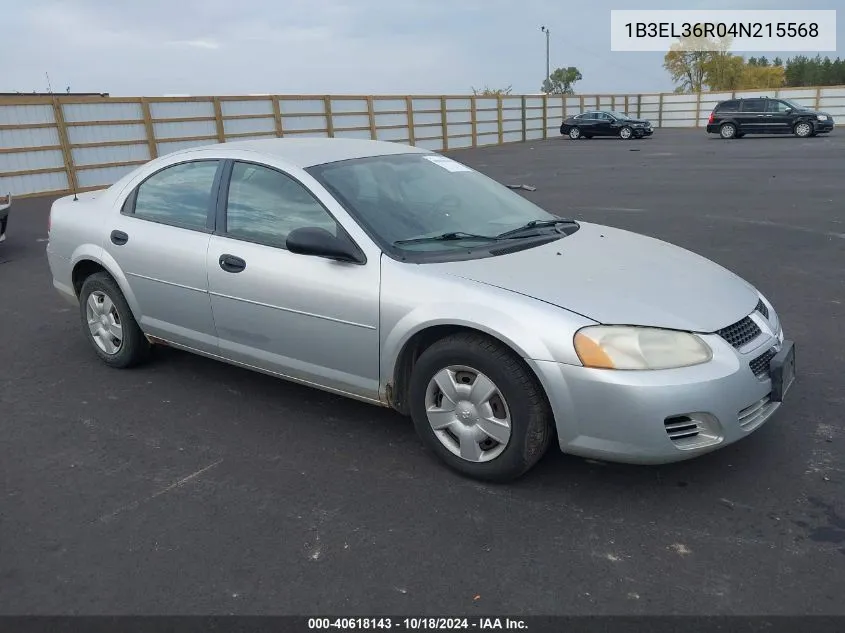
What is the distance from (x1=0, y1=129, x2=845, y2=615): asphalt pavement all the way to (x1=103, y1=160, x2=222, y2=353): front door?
46 cm

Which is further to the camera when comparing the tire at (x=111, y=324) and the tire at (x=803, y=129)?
the tire at (x=803, y=129)

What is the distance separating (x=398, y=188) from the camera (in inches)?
151

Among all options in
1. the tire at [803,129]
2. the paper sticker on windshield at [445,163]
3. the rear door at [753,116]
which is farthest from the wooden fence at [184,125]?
the paper sticker on windshield at [445,163]

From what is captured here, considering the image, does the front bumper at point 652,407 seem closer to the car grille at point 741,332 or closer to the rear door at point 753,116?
the car grille at point 741,332

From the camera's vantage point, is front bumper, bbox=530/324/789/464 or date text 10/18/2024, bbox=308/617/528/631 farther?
front bumper, bbox=530/324/789/464

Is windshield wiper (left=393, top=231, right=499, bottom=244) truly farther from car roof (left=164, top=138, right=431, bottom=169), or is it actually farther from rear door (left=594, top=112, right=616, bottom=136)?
rear door (left=594, top=112, right=616, bottom=136)

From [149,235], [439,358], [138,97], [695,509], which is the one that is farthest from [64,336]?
[138,97]

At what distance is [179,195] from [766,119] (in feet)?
101

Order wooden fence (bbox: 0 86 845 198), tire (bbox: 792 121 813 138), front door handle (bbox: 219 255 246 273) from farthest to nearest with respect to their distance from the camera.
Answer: tire (bbox: 792 121 813 138) < wooden fence (bbox: 0 86 845 198) < front door handle (bbox: 219 255 246 273)

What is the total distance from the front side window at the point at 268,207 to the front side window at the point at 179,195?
21cm

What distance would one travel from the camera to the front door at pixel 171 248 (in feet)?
13.1

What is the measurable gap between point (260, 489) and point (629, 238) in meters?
2.44

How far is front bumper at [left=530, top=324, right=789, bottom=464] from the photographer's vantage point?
2.74m

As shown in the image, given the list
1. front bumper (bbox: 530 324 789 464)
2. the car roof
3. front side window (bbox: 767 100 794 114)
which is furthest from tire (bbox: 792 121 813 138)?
front bumper (bbox: 530 324 789 464)
